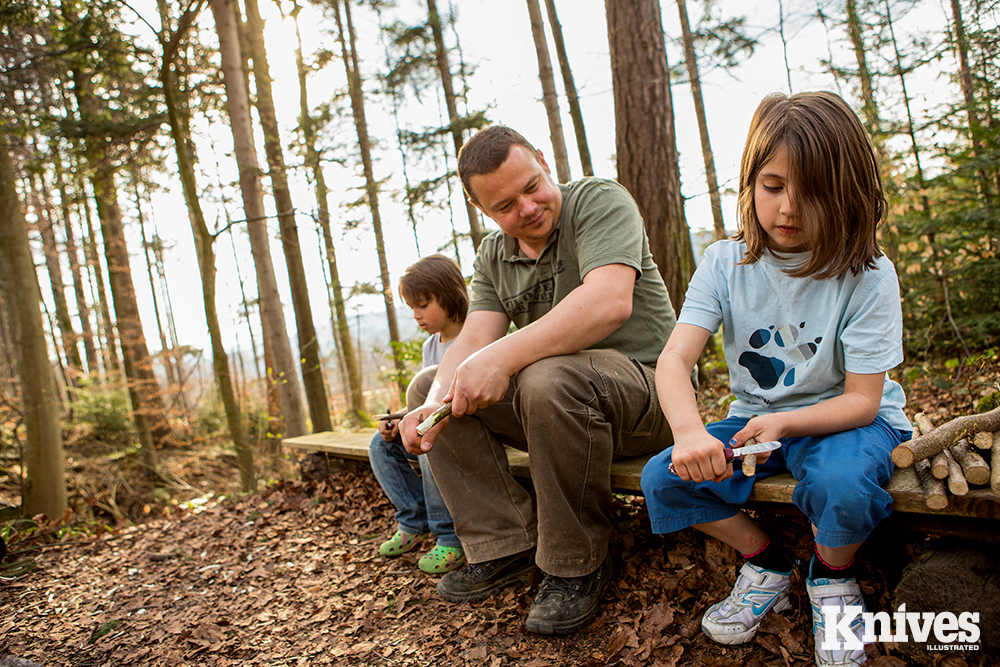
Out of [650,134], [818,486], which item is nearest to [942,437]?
[818,486]

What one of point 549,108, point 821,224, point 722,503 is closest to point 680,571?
point 722,503

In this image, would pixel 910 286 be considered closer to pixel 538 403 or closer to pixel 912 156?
pixel 912 156

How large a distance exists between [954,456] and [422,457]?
1955 mm

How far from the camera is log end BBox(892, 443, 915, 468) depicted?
1450 mm

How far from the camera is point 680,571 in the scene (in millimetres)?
2066

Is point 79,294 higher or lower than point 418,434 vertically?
higher

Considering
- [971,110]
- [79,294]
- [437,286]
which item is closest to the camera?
[437,286]

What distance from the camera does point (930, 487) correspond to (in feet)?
4.52

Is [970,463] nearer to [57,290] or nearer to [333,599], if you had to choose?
[333,599]

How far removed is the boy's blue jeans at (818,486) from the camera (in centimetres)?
140

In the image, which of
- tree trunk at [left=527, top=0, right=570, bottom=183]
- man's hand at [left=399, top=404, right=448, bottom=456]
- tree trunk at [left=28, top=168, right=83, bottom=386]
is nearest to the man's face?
man's hand at [left=399, top=404, right=448, bottom=456]

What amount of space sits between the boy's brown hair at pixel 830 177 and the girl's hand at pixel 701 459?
60cm

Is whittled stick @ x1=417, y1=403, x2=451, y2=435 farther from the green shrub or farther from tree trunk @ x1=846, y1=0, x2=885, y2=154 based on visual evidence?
the green shrub

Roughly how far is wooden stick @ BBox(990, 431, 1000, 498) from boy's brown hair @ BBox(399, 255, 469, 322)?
2.24 metres
